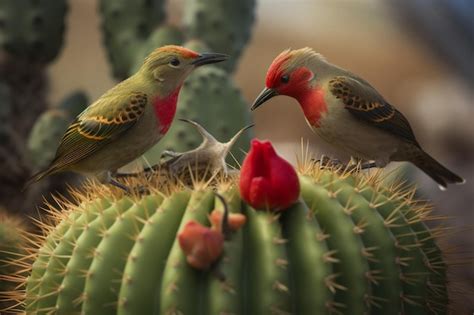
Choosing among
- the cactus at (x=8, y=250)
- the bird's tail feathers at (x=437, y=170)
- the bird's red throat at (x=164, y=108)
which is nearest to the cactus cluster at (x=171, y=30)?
the cactus at (x=8, y=250)

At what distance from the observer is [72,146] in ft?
8.70

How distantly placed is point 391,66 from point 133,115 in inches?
577

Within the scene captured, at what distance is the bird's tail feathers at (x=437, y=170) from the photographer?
2.86m

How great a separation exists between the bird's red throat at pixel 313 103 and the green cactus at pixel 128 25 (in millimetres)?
2300

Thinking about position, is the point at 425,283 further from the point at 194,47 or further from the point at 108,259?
the point at 194,47

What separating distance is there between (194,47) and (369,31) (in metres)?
14.3

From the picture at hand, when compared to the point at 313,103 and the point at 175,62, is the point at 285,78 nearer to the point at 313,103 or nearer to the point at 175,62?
the point at 313,103

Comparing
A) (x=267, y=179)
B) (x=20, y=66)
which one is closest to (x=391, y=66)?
(x=20, y=66)

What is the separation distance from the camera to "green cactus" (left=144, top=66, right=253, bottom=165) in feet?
13.1

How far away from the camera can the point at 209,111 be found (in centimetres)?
405

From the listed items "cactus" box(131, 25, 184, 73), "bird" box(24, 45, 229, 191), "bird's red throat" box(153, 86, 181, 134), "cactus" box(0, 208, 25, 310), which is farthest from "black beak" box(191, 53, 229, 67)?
"cactus" box(131, 25, 184, 73)

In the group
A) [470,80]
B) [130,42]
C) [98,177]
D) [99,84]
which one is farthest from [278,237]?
[99,84]

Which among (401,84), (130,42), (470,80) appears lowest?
(401,84)

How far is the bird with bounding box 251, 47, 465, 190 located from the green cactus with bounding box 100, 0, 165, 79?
2.27 metres
